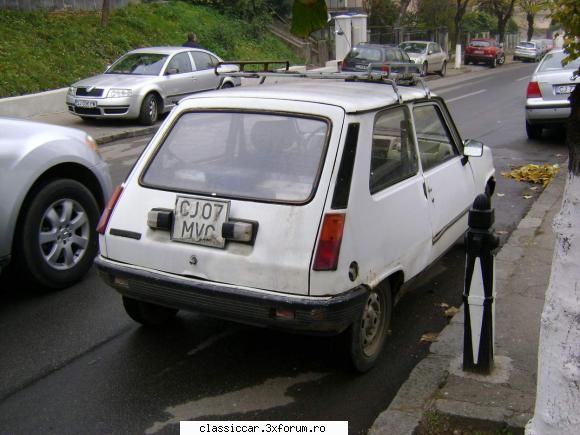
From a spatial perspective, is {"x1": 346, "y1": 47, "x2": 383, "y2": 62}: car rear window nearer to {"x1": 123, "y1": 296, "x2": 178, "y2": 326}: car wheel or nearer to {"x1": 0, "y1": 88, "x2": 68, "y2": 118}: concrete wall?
{"x1": 0, "y1": 88, "x2": 68, "y2": 118}: concrete wall

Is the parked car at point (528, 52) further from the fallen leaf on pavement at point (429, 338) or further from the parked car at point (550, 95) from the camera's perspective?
the fallen leaf on pavement at point (429, 338)

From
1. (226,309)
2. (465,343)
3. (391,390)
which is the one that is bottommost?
(391,390)

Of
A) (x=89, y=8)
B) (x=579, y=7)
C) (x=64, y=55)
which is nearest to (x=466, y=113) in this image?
(x=64, y=55)

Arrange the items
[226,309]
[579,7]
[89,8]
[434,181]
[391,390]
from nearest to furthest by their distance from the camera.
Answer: [579,7] → [226,309] → [391,390] → [434,181] → [89,8]

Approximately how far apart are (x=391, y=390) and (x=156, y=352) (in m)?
1.51

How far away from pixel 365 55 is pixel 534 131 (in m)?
11.9

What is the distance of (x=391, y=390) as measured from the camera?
394 centimetres

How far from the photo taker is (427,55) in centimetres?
3095

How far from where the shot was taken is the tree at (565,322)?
2674mm

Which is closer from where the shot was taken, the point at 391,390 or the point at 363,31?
the point at 391,390

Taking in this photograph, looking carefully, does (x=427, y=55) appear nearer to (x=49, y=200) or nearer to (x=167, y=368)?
(x=49, y=200)

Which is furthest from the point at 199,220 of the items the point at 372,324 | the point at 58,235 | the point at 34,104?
the point at 34,104

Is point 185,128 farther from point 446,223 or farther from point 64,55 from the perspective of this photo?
point 64,55

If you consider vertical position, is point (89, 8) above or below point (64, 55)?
above
